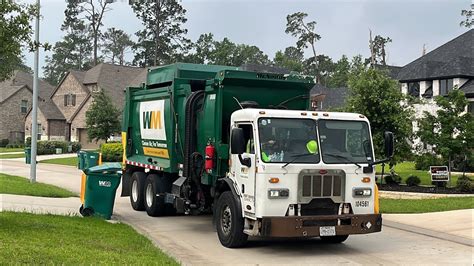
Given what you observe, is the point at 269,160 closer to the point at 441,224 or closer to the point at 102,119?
the point at 441,224

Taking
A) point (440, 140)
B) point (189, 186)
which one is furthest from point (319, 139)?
point (440, 140)

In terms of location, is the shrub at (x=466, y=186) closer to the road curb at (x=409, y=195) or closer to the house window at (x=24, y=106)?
the road curb at (x=409, y=195)

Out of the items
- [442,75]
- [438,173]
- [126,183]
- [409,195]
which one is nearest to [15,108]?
[442,75]

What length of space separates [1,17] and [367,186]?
6.85 meters

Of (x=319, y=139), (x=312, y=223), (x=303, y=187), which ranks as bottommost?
(x=312, y=223)

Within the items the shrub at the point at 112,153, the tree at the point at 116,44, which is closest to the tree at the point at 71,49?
the tree at the point at 116,44

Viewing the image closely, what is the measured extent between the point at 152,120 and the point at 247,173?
16.8ft

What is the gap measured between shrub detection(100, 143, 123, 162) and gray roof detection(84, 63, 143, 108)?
20.5 m

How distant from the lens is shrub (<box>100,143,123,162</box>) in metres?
33.4

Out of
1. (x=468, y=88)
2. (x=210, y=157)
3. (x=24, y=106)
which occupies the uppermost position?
(x=468, y=88)

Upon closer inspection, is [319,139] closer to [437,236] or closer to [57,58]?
[437,236]

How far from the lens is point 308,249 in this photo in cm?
985

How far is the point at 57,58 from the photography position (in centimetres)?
10825

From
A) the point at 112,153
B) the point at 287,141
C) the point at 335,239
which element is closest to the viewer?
the point at 287,141
